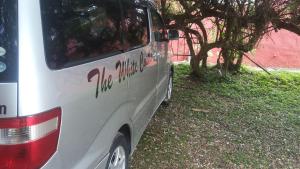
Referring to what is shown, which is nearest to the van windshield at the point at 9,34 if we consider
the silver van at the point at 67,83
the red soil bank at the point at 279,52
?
the silver van at the point at 67,83

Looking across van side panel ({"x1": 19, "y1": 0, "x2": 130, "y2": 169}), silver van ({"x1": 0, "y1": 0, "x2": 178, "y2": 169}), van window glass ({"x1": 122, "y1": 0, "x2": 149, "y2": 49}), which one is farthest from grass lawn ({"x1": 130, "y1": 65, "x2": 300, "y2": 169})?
van side panel ({"x1": 19, "y1": 0, "x2": 130, "y2": 169})

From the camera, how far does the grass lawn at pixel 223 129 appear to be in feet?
14.7

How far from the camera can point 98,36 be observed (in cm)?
274

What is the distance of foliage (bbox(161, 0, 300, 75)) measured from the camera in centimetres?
713

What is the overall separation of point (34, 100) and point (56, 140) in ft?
0.98

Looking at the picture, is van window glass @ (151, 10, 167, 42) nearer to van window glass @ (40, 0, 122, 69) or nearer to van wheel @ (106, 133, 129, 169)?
van window glass @ (40, 0, 122, 69)

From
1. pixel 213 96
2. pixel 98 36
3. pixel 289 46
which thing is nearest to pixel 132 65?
pixel 98 36

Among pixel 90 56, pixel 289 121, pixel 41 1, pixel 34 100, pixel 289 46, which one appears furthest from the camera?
pixel 289 46

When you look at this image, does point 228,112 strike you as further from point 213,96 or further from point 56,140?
point 56,140

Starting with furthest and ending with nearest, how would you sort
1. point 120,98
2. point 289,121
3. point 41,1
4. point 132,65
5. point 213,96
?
point 213,96 → point 289,121 → point 132,65 → point 120,98 → point 41,1

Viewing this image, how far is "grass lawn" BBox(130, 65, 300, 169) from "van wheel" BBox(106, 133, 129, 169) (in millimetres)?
817

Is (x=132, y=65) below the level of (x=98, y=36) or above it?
below

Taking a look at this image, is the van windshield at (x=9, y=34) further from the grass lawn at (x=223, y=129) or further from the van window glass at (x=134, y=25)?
the grass lawn at (x=223, y=129)

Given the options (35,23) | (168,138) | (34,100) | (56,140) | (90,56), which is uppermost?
(35,23)
